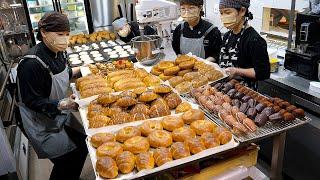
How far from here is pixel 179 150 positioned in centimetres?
134

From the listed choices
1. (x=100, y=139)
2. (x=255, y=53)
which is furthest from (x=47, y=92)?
(x=255, y=53)

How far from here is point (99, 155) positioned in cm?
135

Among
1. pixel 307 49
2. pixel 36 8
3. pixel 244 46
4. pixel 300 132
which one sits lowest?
pixel 300 132

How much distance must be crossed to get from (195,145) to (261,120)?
0.42 metres

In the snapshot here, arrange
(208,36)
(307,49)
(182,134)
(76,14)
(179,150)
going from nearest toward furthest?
(179,150) → (182,134) → (307,49) → (208,36) → (76,14)

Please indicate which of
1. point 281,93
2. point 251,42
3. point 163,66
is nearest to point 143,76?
point 163,66

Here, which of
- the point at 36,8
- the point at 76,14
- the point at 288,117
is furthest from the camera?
the point at 76,14

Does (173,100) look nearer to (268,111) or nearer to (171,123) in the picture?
(171,123)

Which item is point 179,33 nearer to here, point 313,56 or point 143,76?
A: point 143,76

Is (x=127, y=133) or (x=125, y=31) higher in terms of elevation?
(x=125, y=31)

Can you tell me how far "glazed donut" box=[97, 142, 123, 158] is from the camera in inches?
52.3

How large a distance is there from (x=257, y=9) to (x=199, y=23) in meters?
1.04

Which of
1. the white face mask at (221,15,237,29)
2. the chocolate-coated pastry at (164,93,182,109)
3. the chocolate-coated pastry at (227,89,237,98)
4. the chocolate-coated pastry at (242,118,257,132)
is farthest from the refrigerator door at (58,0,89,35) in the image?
the chocolate-coated pastry at (242,118,257,132)

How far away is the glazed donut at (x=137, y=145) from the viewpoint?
1.36 meters
